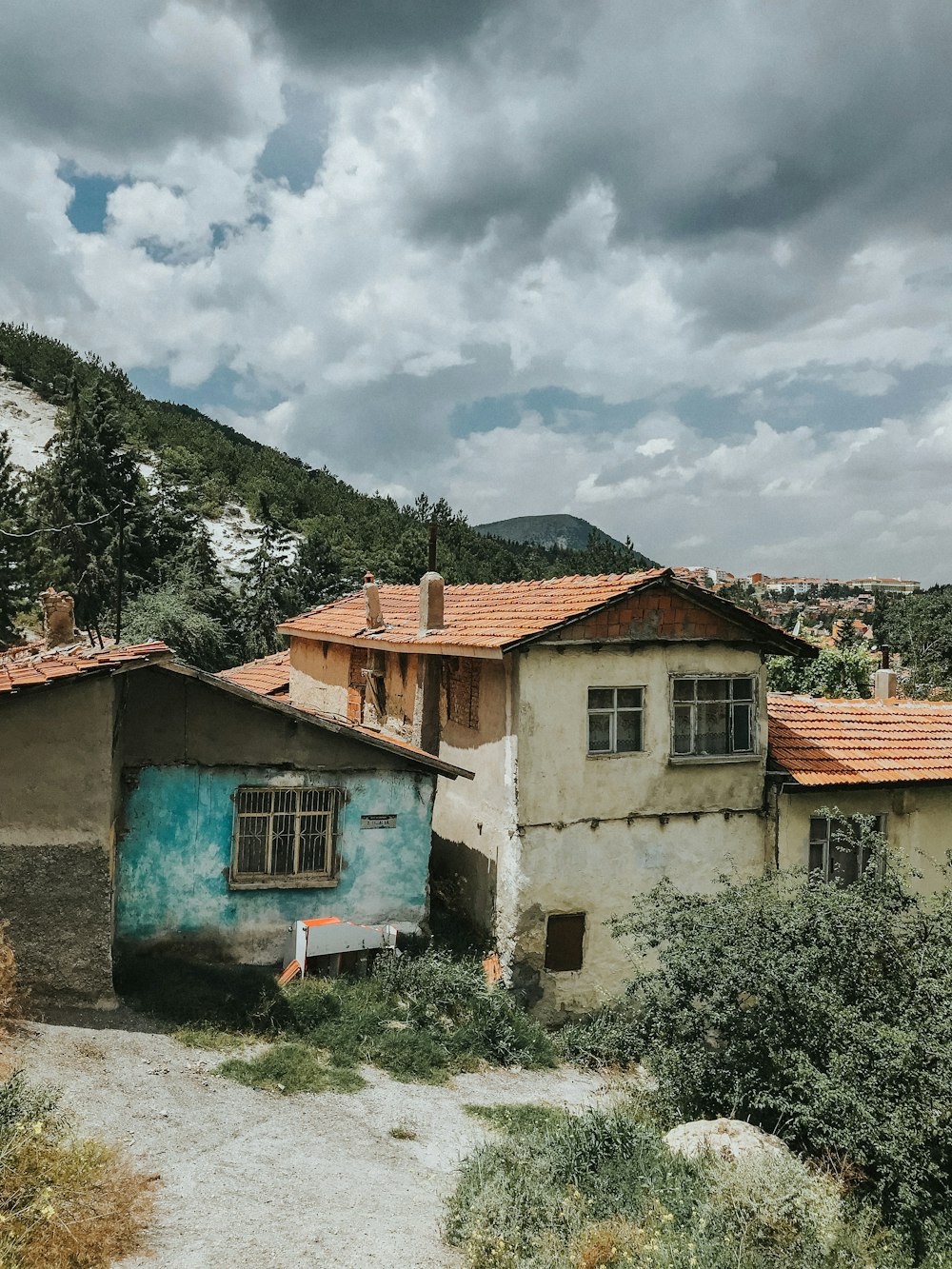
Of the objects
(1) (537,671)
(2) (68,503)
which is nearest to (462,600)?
(1) (537,671)

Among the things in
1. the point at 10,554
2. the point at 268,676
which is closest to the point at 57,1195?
the point at 268,676

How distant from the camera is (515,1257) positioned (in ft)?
20.7

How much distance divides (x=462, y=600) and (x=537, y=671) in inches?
188

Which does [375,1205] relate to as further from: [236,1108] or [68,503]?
[68,503]

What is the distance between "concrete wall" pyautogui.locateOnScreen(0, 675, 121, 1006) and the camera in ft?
32.4

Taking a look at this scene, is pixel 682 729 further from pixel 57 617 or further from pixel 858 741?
pixel 57 617

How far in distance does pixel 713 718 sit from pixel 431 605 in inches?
214

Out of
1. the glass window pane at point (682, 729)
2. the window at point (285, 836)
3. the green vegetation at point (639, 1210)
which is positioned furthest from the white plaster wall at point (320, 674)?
the green vegetation at point (639, 1210)

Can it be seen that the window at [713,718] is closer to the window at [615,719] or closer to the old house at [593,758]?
the old house at [593,758]

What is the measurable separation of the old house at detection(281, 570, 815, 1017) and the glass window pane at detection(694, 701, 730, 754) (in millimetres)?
23

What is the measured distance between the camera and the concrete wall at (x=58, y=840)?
988cm

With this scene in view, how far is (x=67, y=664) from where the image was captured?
34.5ft

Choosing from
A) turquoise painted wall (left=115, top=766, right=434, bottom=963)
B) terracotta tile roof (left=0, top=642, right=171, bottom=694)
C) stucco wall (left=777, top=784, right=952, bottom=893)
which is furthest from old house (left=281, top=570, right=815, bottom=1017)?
terracotta tile roof (left=0, top=642, right=171, bottom=694)

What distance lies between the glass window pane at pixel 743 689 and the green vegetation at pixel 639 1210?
783 centimetres
